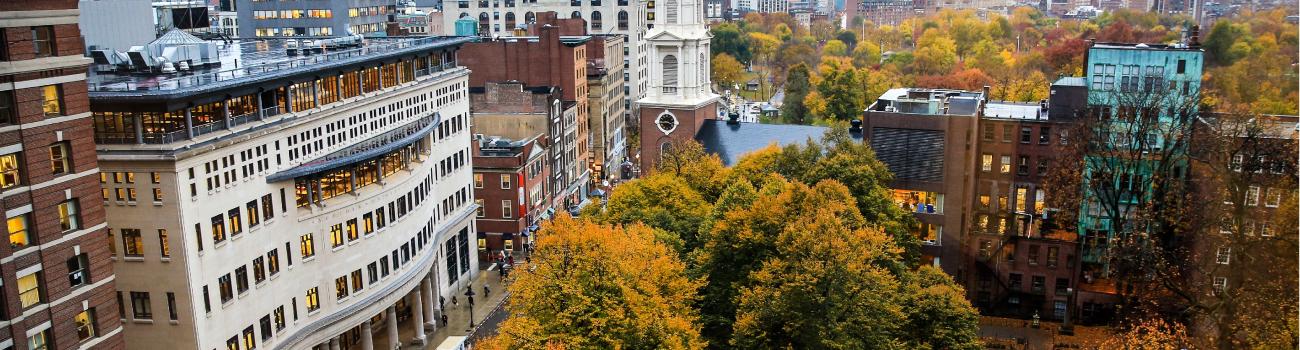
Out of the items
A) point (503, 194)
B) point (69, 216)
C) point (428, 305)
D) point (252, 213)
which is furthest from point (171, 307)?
point (503, 194)

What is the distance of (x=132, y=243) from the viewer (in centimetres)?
4719

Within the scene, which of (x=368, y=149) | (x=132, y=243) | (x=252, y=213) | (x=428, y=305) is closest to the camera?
(x=132, y=243)

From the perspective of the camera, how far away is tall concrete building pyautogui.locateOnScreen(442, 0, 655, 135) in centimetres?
15862

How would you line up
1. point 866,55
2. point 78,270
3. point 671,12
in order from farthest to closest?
point 866,55 < point 671,12 < point 78,270

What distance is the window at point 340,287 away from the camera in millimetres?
58994

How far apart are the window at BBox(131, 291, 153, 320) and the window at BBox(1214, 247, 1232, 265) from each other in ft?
144

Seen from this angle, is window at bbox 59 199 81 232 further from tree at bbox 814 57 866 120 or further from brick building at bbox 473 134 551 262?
tree at bbox 814 57 866 120

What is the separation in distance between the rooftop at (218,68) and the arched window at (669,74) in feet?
107

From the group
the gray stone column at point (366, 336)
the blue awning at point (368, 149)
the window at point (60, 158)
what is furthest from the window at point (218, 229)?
the gray stone column at point (366, 336)

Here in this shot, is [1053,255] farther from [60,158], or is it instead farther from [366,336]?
[60,158]

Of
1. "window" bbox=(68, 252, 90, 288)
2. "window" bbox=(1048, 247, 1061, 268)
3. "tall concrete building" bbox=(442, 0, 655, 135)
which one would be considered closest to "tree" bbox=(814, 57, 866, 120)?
"tall concrete building" bbox=(442, 0, 655, 135)

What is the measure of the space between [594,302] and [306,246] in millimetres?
20275

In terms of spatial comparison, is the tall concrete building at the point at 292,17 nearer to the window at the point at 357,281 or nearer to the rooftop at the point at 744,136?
the rooftop at the point at 744,136

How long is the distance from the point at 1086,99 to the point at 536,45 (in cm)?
6180
